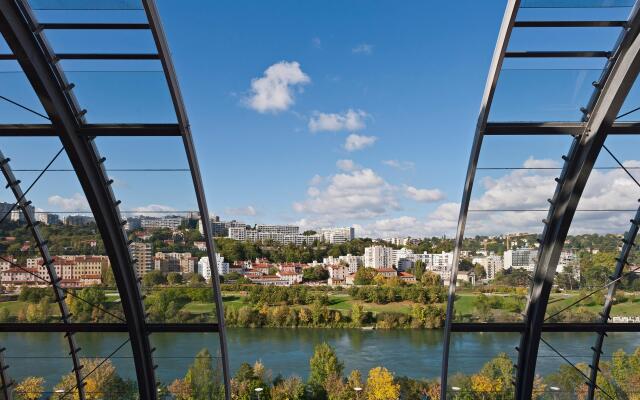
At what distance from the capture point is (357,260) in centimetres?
3139

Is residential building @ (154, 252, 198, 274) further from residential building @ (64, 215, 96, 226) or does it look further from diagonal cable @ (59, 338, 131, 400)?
diagonal cable @ (59, 338, 131, 400)

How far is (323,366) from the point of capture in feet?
84.0

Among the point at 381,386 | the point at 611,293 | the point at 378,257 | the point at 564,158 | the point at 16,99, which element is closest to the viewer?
the point at 564,158

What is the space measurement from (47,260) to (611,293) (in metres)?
7.14

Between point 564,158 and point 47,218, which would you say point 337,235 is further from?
point 564,158

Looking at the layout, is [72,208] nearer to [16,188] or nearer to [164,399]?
[16,188]

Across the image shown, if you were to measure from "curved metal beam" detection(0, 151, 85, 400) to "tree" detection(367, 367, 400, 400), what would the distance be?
1811cm

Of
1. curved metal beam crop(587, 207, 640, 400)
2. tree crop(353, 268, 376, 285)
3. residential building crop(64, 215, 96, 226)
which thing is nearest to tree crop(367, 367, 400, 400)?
tree crop(353, 268, 376, 285)

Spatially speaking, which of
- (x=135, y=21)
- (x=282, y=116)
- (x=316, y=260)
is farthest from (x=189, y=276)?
(x=282, y=116)

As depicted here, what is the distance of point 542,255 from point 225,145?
2864cm

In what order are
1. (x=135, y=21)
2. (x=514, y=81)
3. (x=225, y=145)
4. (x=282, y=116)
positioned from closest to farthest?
(x=135, y=21)
(x=514, y=81)
(x=225, y=145)
(x=282, y=116)

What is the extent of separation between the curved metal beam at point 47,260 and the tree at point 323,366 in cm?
1933

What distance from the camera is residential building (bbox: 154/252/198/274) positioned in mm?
7281

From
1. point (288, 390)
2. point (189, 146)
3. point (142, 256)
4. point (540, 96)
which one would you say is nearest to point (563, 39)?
point (540, 96)
